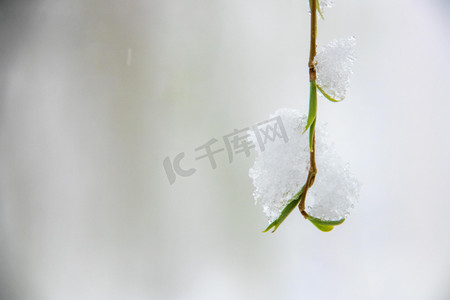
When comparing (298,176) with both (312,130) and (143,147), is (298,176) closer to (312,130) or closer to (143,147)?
(312,130)

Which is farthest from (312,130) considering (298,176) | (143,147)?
(143,147)

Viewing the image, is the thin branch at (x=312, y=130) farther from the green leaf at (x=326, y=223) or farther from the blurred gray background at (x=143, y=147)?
the blurred gray background at (x=143, y=147)

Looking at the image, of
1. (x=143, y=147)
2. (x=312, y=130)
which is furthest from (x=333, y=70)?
(x=143, y=147)

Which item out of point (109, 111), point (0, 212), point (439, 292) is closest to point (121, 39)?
point (109, 111)

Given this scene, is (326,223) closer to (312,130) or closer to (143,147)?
(312,130)

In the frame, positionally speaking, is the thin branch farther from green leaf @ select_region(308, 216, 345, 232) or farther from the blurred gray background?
the blurred gray background

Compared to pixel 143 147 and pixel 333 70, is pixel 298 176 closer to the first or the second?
pixel 333 70

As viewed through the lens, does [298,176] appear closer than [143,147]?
Yes
